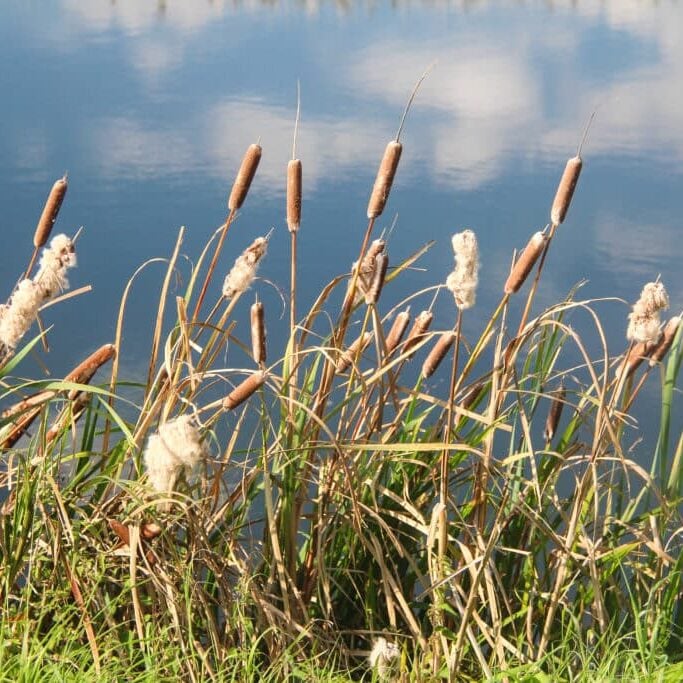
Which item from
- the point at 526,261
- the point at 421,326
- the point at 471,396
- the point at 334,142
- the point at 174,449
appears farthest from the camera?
Answer: the point at 334,142

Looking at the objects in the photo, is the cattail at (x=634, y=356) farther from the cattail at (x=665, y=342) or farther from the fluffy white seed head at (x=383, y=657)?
the fluffy white seed head at (x=383, y=657)

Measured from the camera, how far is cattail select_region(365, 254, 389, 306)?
137 cm

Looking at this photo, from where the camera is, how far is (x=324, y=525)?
150 cm

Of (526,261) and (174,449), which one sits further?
(526,261)

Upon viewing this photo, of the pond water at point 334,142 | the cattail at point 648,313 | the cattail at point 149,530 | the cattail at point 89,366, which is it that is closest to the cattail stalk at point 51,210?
the cattail at point 89,366

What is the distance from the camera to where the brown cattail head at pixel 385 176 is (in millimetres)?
1355

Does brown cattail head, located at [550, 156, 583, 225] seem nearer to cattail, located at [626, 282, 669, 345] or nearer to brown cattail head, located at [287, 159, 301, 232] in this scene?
cattail, located at [626, 282, 669, 345]

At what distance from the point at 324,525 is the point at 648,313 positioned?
510 millimetres

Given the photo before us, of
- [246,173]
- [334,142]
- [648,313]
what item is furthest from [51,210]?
[334,142]

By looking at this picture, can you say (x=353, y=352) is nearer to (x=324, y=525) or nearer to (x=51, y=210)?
(x=324, y=525)

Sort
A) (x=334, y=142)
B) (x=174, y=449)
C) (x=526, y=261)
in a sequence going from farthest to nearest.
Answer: (x=334, y=142)
(x=526, y=261)
(x=174, y=449)

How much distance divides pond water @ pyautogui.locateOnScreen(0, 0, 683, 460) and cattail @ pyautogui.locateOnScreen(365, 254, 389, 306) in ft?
4.81

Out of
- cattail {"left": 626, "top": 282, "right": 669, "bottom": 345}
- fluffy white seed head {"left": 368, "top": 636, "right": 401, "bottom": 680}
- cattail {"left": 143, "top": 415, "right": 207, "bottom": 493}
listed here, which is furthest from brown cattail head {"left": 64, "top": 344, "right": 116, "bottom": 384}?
cattail {"left": 626, "top": 282, "right": 669, "bottom": 345}

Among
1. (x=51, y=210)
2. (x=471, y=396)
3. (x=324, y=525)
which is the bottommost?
(x=324, y=525)
